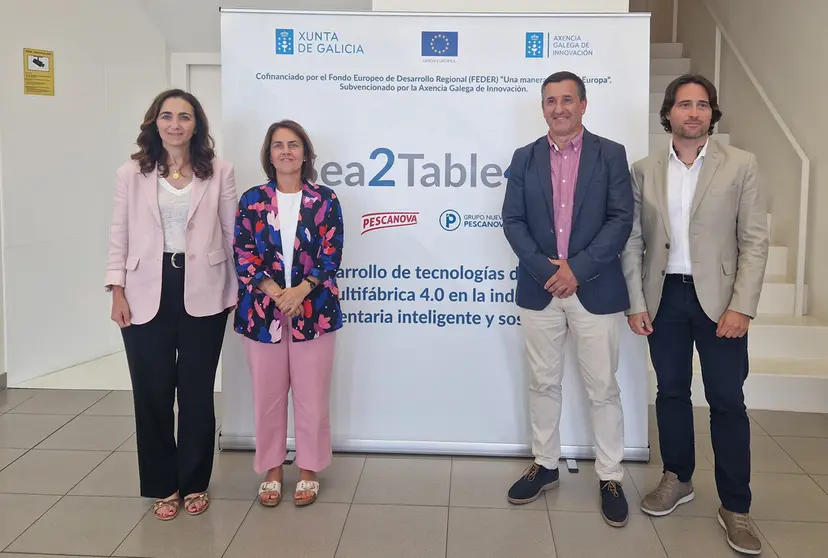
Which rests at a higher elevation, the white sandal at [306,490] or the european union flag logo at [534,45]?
the european union flag logo at [534,45]

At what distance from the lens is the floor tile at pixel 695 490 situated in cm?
286

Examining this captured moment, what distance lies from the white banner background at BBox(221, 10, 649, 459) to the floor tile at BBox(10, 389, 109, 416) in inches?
50.7

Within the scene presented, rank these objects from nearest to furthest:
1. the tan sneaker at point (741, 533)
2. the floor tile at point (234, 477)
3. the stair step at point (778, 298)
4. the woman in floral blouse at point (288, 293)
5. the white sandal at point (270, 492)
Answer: the tan sneaker at point (741, 533) < the woman in floral blouse at point (288, 293) < the white sandal at point (270, 492) < the floor tile at point (234, 477) < the stair step at point (778, 298)

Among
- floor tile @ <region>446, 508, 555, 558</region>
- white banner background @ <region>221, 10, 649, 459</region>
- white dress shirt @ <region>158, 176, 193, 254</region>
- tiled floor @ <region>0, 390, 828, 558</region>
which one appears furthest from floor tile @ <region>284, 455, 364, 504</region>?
white dress shirt @ <region>158, 176, 193, 254</region>

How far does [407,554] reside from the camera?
253 centimetres

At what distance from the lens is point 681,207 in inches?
104

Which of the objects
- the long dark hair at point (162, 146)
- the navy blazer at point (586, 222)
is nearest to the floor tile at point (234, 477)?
the long dark hair at point (162, 146)

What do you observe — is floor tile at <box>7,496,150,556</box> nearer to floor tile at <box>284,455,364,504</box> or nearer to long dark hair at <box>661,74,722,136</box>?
floor tile at <box>284,455,364,504</box>

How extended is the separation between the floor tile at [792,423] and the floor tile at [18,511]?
349 cm

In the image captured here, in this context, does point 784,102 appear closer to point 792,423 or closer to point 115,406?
A: point 792,423

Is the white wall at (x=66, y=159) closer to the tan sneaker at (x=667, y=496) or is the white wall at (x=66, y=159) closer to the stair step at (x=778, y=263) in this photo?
the tan sneaker at (x=667, y=496)

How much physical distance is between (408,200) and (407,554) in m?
1.57

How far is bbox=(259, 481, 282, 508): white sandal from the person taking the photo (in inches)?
114

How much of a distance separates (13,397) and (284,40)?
2813 mm
